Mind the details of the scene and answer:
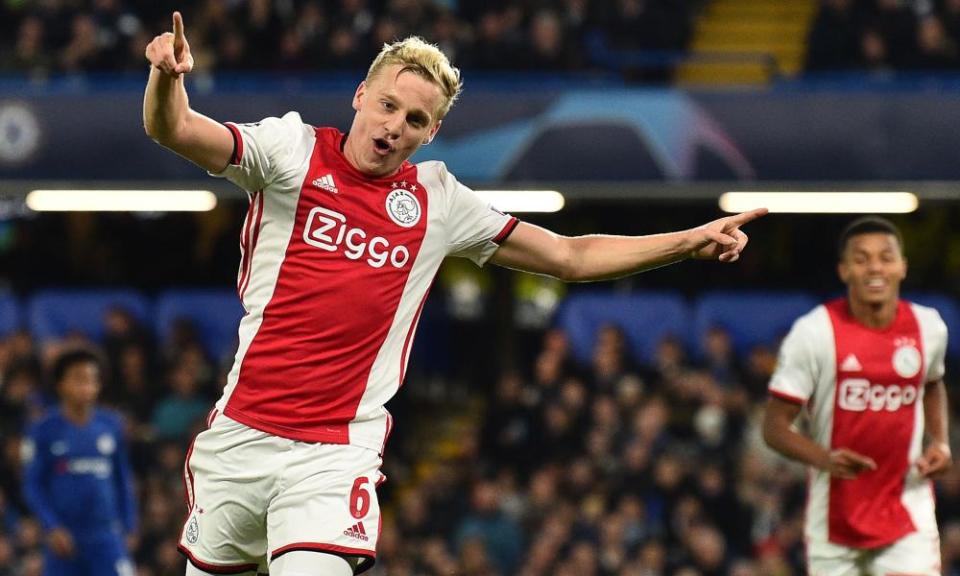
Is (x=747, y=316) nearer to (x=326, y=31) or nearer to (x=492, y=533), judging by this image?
(x=492, y=533)

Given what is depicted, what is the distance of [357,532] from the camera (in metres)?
4.59

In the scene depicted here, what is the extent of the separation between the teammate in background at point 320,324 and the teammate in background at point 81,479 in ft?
15.6

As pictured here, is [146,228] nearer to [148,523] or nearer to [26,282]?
[26,282]

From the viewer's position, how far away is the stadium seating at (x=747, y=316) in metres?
13.8

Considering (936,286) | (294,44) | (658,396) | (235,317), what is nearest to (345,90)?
(294,44)

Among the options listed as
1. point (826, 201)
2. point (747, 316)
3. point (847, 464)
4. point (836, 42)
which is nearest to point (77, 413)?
point (847, 464)

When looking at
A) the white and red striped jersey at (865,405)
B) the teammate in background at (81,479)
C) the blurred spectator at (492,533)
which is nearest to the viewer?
the white and red striped jersey at (865,405)

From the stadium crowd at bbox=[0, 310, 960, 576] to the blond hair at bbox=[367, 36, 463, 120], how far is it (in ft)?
22.4

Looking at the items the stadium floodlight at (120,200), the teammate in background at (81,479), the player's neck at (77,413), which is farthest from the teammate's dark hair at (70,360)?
the stadium floodlight at (120,200)

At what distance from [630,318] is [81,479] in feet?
19.6

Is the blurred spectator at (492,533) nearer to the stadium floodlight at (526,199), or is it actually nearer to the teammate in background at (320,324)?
the stadium floodlight at (526,199)

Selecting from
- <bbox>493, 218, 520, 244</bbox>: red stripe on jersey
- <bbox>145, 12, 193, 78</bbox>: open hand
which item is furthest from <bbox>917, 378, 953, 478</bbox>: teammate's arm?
<bbox>145, 12, 193, 78</bbox>: open hand

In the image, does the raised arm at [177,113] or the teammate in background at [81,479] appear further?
the teammate in background at [81,479]

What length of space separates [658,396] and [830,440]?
19.3 feet
